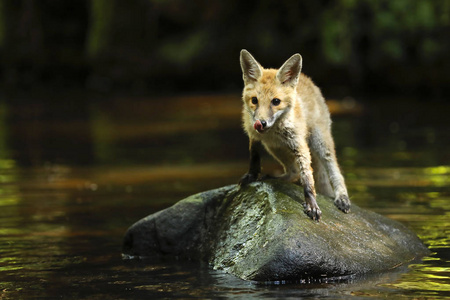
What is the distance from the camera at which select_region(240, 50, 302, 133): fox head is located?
7.01m

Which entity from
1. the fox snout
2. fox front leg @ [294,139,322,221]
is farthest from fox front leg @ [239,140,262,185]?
the fox snout

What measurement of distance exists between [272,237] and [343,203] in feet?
4.24

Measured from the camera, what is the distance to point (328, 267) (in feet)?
22.4

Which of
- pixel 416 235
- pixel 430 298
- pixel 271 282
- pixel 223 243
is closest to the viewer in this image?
pixel 430 298

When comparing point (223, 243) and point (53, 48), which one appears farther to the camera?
point (53, 48)

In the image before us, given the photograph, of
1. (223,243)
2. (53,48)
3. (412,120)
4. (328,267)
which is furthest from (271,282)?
(53,48)

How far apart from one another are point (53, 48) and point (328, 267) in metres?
32.5

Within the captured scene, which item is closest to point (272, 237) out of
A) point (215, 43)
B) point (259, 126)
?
point (259, 126)

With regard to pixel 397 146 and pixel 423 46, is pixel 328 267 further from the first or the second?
pixel 423 46

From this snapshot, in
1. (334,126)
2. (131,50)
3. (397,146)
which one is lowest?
(397,146)

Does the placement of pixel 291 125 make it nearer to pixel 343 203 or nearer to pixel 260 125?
pixel 260 125

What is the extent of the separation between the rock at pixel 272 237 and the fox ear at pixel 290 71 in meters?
1.06

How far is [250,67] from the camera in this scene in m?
7.22

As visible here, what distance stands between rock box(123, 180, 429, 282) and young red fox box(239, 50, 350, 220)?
25cm
